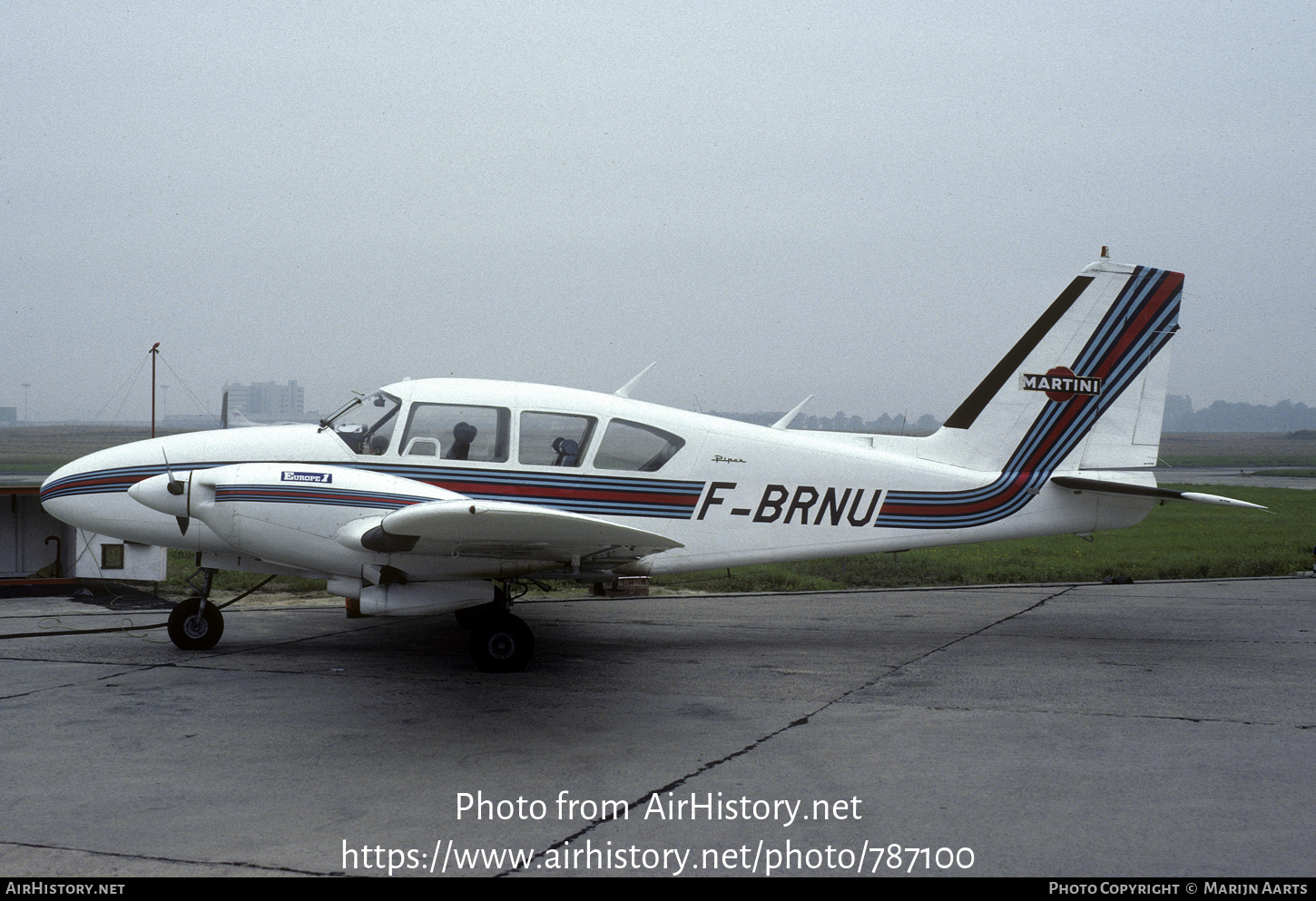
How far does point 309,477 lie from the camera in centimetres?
798

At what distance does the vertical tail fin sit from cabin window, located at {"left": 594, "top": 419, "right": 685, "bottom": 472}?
298cm

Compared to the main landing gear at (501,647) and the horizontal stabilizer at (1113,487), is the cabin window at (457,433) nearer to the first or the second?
the main landing gear at (501,647)

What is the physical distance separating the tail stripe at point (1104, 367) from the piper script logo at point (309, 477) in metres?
6.62

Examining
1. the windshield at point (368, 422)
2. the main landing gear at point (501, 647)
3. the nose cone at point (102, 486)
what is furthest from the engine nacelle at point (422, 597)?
the nose cone at point (102, 486)

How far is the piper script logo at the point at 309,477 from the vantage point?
797 centimetres

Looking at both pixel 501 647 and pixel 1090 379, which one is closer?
pixel 501 647

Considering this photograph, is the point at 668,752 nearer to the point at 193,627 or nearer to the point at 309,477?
the point at 309,477

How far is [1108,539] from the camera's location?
22.8 meters

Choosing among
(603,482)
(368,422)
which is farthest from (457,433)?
(603,482)

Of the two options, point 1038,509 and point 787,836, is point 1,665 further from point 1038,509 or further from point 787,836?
point 1038,509

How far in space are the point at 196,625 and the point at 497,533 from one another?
3.88 metres
